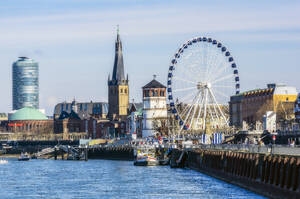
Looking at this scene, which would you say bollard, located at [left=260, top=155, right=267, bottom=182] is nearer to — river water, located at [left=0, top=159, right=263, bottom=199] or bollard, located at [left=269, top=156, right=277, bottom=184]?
river water, located at [left=0, top=159, right=263, bottom=199]

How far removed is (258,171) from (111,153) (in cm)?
12029

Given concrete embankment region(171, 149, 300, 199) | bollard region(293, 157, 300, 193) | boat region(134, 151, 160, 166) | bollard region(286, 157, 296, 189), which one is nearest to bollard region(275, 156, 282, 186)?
concrete embankment region(171, 149, 300, 199)

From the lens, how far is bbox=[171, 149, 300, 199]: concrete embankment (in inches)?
Answer: 2426

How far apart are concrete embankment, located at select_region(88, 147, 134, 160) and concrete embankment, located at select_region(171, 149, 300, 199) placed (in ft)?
236

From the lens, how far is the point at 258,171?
7294cm

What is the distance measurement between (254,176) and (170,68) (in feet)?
272

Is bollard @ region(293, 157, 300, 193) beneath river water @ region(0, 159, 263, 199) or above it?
above

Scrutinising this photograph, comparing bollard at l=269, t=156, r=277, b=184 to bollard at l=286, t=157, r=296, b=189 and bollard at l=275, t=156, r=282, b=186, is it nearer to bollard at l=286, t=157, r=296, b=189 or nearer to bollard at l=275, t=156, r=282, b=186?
bollard at l=275, t=156, r=282, b=186

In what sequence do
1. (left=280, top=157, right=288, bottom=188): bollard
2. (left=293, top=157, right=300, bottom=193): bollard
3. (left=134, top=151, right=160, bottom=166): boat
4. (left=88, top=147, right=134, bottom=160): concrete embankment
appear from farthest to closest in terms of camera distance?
(left=88, top=147, right=134, bottom=160): concrete embankment, (left=134, top=151, right=160, bottom=166): boat, (left=280, top=157, right=288, bottom=188): bollard, (left=293, top=157, right=300, bottom=193): bollard

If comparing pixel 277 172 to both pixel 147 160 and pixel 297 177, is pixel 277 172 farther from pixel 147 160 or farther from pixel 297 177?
pixel 147 160

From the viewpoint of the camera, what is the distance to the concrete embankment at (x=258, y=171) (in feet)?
202

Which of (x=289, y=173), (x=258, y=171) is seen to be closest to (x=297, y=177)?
(x=289, y=173)

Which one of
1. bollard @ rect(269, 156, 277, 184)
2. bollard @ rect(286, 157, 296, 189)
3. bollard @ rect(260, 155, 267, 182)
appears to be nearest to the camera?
bollard @ rect(286, 157, 296, 189)

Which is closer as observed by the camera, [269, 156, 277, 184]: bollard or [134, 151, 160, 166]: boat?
[269, 156, 277, 184]: bollard
